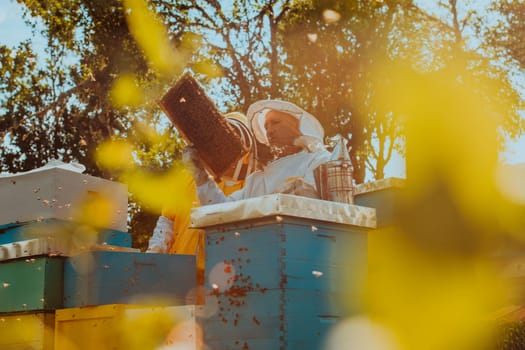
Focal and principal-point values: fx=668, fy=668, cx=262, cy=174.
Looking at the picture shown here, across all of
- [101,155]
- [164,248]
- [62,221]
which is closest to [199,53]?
[101,155]

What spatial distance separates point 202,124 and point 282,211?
4.85ft

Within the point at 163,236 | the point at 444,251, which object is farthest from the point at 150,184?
the point at 444,251

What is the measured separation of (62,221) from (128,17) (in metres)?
11.6

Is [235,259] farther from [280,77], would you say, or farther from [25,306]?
[280,77]

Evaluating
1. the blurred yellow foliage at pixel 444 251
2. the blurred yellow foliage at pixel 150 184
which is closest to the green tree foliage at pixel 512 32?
the blurred yellow foliage at pixel 150 184

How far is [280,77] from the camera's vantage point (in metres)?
15.1

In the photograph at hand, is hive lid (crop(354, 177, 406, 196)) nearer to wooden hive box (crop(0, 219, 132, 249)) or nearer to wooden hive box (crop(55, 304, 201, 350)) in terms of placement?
wooden hive box (crop(0, 219, 132, 249))

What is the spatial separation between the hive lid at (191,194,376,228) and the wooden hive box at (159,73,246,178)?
111cm

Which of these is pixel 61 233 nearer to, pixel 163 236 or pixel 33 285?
pixel 33 285

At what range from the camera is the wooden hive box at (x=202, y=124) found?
3799mm

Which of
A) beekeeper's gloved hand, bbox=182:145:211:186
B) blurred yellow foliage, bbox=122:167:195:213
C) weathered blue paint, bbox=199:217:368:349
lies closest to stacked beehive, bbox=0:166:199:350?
weathered blue paint, bbox=199:217:368:349

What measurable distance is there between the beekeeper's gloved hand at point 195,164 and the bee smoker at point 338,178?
75 cm

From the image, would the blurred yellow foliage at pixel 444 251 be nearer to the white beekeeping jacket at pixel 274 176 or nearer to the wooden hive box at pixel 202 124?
the white beekeeping jacket at pixel 274 176

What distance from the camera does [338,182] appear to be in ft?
11.6
